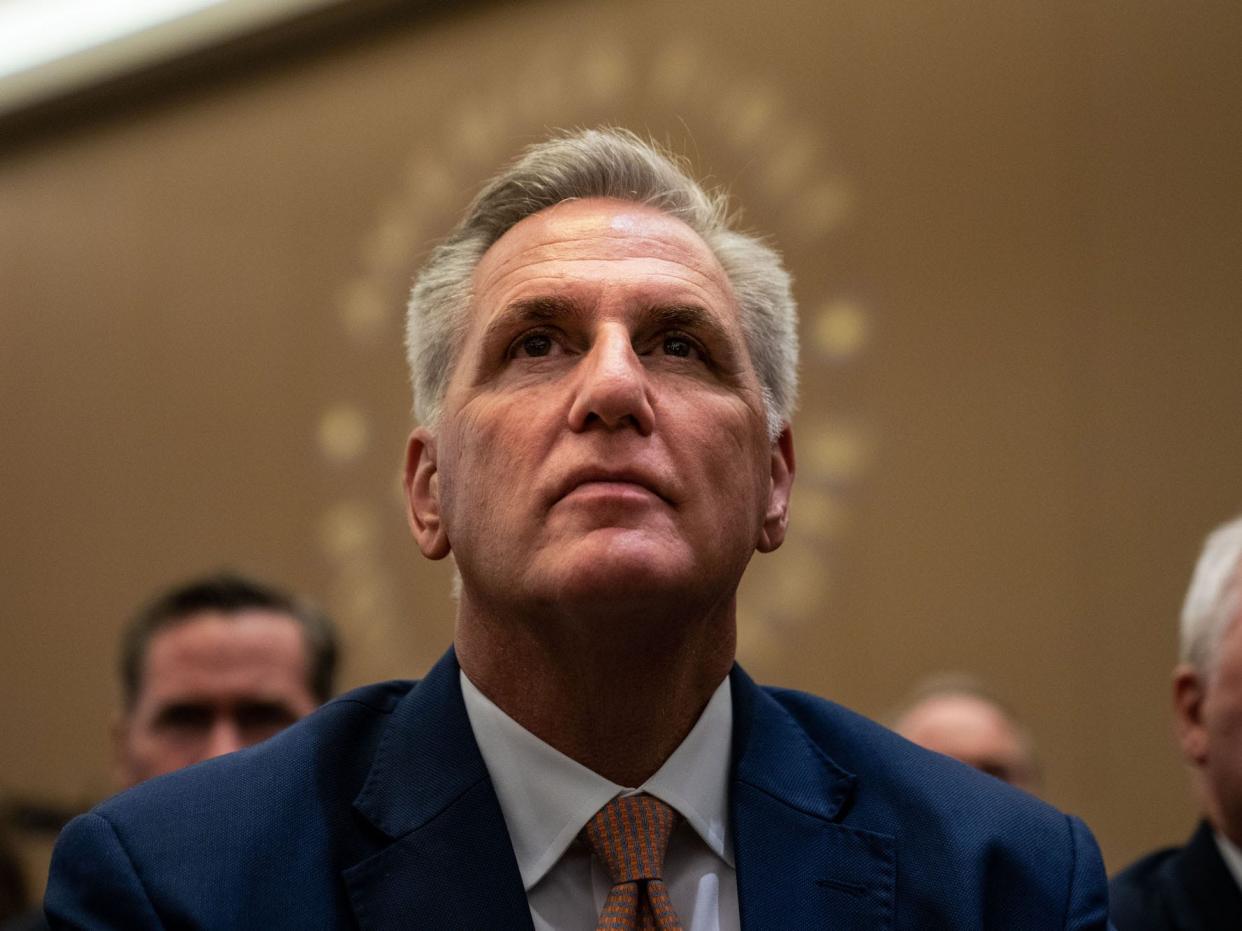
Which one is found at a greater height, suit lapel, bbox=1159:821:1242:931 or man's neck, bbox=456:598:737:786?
man's neck, bbox=456:598:737:786

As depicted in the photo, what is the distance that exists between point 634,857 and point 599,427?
495mm

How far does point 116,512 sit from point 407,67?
7.28 ft

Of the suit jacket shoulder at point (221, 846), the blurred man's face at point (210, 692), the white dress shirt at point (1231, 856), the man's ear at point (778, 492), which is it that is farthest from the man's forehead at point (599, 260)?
the blurred man's face at point (210, 692)

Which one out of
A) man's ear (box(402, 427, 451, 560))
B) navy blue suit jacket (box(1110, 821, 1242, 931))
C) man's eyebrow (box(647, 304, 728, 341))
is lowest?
navy blue suit jacket (box(1110, 821, 1242, 931))

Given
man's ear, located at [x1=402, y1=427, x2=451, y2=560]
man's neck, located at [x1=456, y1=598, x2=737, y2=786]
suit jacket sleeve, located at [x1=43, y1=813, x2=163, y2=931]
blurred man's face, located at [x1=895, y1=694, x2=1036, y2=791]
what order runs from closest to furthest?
suit jacket sleeve, located at [x1=43, y1=813, x2=163, y2=931]
man's neck, located at [x1=456, y1=598, x2=737, y2=786]
man's ear, located at [x1=402, y1=427, x2=451, y2=560]
blurred man's face, located at [x1=895, y1=694, x2=1036, y2=791]

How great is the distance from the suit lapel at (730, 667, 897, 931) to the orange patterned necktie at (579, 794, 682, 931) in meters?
0.10

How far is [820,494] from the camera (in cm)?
460

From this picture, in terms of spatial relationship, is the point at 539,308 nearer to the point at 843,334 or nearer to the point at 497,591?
the point at 497,591

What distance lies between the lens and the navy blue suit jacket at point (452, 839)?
64.2 inches

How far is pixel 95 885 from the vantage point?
5.25 ft

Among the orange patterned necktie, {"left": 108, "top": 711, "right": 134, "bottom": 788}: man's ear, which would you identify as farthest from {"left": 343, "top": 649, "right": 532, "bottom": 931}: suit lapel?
{"left": 108, "top": 711, "right": 134, "bottom": 788}: man's ear

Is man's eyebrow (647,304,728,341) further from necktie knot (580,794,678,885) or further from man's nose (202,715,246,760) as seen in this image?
man's nose (202,715,246,760)

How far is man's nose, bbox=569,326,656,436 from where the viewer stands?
68.4 inches

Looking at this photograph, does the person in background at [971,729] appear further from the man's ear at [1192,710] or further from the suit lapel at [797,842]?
the suit lapel at [797,842]
